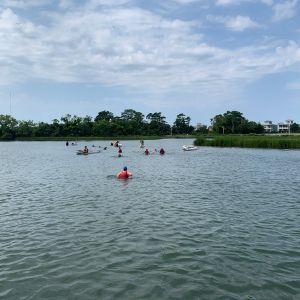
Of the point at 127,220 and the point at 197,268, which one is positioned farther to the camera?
the point at 127,220

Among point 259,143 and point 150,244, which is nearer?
point 150,244

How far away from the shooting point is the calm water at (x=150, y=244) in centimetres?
973

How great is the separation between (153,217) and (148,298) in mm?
8391

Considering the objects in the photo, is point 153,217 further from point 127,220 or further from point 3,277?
point 3,277

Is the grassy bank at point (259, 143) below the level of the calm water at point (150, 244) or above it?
above

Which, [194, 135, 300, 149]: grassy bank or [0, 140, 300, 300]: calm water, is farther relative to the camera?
[194, 135, 300, 149]: grassy bank

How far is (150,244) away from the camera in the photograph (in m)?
13.3

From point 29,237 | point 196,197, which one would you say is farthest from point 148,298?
point 196,197

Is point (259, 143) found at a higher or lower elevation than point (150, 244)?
higher

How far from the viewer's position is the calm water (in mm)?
9734

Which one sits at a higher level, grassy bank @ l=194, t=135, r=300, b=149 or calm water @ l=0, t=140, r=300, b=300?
grassy bank @ l=194, t=135, r=300, b=149

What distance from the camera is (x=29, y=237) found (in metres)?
14.4

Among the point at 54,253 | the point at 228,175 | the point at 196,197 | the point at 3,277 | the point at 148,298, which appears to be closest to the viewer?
the point at 148,298

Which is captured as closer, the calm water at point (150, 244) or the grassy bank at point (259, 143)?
the calm water at point (150, 244)
